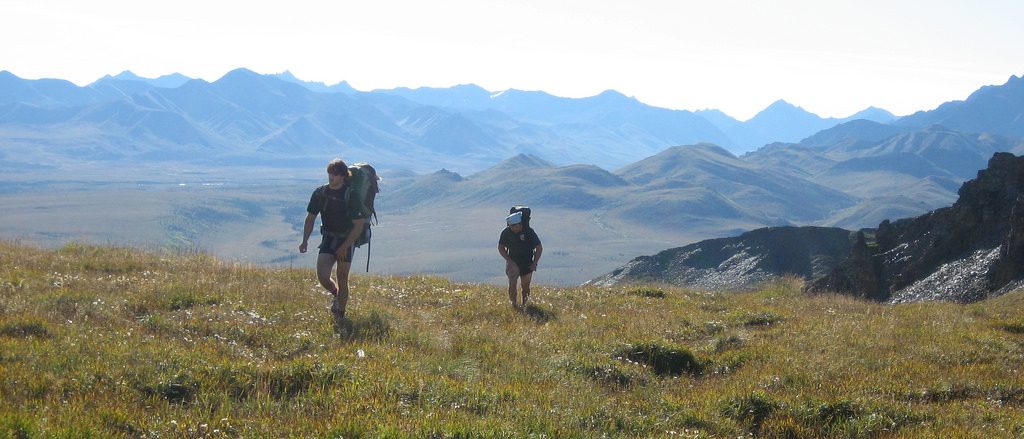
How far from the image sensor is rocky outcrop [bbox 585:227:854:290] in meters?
76.4

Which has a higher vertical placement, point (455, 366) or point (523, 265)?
point (523, 265)

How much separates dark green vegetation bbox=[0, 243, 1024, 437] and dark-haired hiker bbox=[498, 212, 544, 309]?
539 mm

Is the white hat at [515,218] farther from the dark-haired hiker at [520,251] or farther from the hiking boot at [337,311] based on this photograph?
the hiking boot at [337,311]

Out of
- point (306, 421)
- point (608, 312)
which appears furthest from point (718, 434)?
point (608, 312)

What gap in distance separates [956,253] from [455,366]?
1125 inches

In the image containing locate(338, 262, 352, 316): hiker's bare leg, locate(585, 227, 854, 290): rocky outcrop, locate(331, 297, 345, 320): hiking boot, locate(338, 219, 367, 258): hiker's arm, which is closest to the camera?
locate(331, 297, 345, 320): hiking boot

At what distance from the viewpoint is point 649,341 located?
10977 millimetres

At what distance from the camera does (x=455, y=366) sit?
9281mm

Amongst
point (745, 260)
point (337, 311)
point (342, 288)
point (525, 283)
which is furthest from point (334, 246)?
point (745, 260)

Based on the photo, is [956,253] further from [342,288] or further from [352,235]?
[342,288]

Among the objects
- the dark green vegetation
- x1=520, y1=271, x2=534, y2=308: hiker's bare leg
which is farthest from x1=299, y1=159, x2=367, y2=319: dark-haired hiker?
x1=520, y1=271, x2=534, y2=308: hiker's bare leg

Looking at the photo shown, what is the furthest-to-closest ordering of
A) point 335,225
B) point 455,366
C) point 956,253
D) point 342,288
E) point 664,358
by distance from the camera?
point 956,253
point 335,225
point 342,288
point 664,358
point 455,366

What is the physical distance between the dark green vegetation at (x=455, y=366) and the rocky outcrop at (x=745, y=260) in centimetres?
5965

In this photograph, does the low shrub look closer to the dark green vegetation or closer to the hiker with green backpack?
the dark green vegetation
